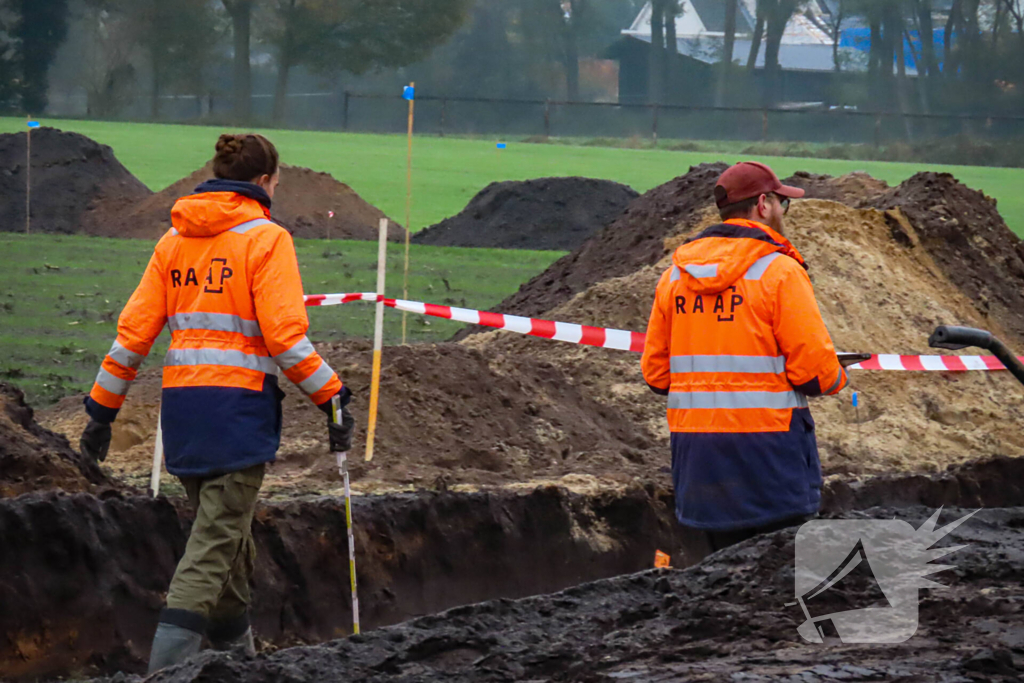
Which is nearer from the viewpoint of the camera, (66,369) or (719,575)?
(719,575)

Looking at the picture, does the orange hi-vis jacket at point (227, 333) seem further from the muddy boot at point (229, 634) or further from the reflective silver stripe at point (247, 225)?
the muddy boot at point (229, 634)

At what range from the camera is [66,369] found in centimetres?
1191

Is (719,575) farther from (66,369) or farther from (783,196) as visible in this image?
(66,369)

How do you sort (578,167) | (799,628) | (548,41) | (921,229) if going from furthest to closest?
(548,41)
(578,167)
(921,229)
(799,628)

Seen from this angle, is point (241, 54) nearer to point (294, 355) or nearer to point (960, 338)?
point (294, 355)

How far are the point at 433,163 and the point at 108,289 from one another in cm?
2221

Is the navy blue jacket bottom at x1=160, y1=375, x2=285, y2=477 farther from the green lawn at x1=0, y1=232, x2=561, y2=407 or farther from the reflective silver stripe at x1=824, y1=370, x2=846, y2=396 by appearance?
the green lawn at x1=0, y1=232, x2=561, y2=407

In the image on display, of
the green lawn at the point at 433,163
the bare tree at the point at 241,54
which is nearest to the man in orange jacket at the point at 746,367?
the green lawn at the point at 433,163

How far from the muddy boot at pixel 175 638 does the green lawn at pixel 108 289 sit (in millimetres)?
6456

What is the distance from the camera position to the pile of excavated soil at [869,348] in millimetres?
10430

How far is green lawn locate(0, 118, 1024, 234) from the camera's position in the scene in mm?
32750

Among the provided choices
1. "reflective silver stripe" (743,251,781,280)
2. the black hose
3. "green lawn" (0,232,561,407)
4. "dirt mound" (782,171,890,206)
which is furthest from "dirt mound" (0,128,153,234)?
the black hose

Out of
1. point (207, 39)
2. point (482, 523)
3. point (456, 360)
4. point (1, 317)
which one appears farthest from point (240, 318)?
point (207, 39)

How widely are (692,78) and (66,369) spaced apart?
4643 cm
